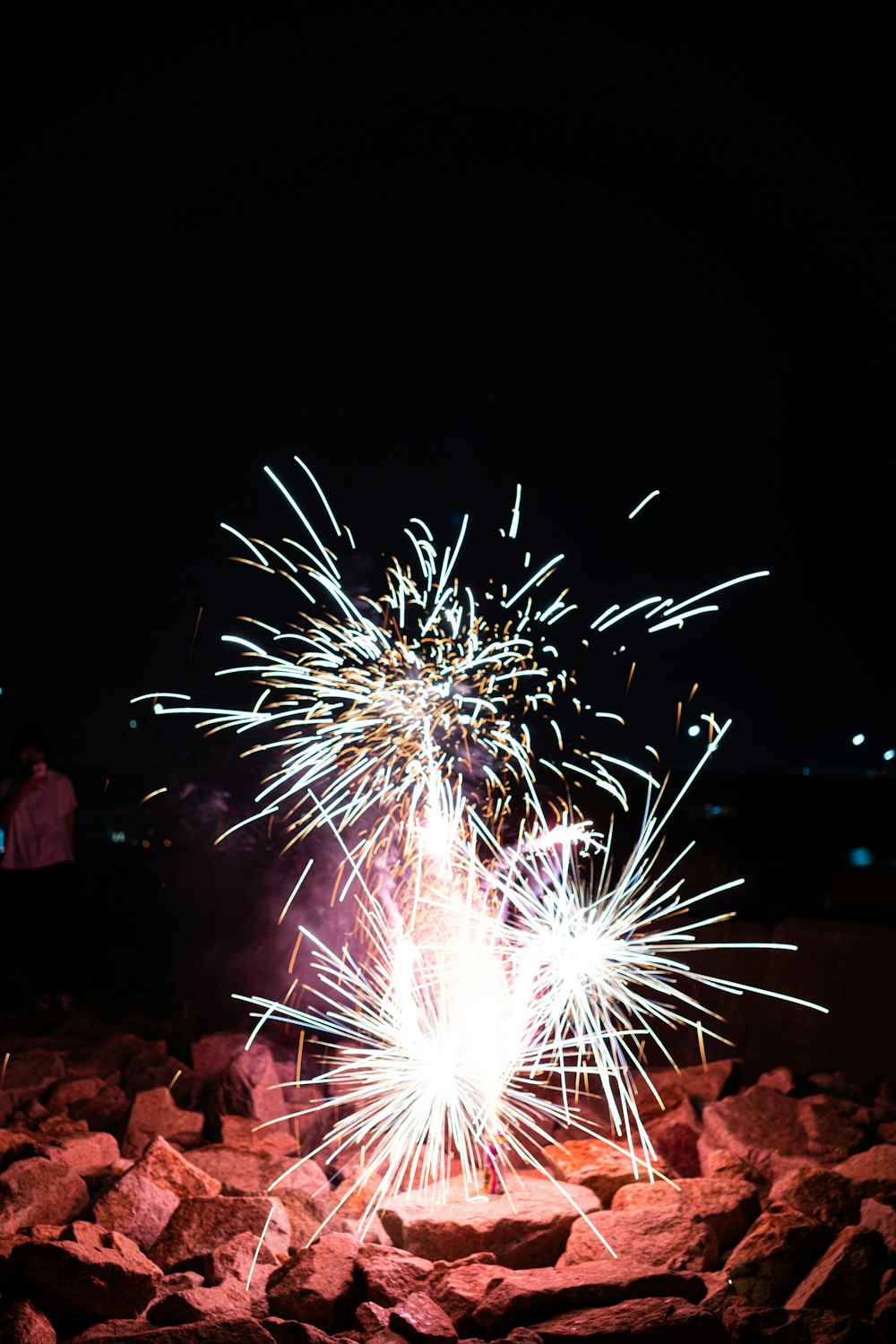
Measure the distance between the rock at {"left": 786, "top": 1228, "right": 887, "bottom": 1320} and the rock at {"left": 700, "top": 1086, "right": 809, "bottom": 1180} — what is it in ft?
3.13

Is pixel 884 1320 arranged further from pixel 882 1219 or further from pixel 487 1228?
pixel 487 1228

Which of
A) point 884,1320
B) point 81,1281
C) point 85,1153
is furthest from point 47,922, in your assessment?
point 884,1320

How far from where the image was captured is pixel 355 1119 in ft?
18.2

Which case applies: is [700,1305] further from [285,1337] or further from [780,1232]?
[285,1337]

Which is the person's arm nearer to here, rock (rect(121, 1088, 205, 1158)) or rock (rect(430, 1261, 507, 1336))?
rock (rect(121, 1088, 205, 1158))

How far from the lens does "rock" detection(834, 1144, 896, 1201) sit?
4.42 meters

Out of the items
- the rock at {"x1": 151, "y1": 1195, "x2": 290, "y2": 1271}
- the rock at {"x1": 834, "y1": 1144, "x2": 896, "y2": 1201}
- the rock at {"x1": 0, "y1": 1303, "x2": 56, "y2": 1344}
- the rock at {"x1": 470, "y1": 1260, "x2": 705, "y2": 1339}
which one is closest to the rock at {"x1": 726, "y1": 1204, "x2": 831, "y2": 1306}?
the rock at {"x1": 470, "y1": 1260, "x2": 705, "y2": 1339}

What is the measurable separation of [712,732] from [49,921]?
4.89m

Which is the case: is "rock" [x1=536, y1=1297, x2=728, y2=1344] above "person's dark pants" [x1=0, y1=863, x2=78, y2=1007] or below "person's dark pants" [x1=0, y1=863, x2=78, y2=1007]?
below

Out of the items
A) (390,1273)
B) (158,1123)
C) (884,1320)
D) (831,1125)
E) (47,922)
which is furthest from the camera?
(47,922)

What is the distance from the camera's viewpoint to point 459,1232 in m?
4.30

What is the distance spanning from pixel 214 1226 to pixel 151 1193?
34 centimetres

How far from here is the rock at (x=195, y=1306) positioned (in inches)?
144

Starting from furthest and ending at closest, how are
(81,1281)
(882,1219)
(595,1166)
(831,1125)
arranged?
(831,1125), (595,1166), (882,1219), (81,1281)
